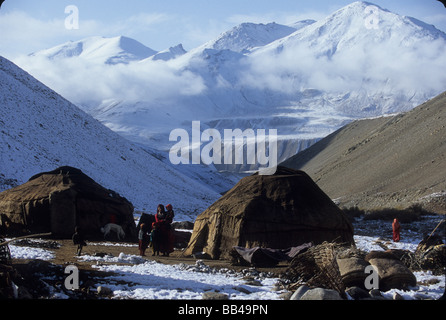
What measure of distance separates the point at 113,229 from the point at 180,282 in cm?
1027

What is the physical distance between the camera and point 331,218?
1488 cm

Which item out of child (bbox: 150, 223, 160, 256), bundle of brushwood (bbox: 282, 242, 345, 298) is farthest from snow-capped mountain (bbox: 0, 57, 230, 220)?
bundle of brushwood (bbox: 282, 242, 345, 298)

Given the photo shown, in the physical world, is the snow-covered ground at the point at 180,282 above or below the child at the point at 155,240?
below

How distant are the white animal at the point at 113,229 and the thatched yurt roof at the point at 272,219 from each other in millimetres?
4822

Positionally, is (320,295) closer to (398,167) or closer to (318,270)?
(318,270)

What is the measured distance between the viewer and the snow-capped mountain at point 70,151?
153 feet

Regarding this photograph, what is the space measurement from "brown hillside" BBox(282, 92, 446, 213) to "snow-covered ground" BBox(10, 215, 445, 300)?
23563 millimetres

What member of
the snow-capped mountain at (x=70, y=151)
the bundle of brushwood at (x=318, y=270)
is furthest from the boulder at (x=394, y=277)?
the snow-capped mountain at (x=70, y=151)

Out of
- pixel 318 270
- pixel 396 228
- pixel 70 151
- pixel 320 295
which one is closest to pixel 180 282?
pixel 318 270

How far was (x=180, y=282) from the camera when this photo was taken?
1001 cm

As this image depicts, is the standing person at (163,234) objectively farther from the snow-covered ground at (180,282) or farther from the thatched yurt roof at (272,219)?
the snow-covered ground at (180,282)
